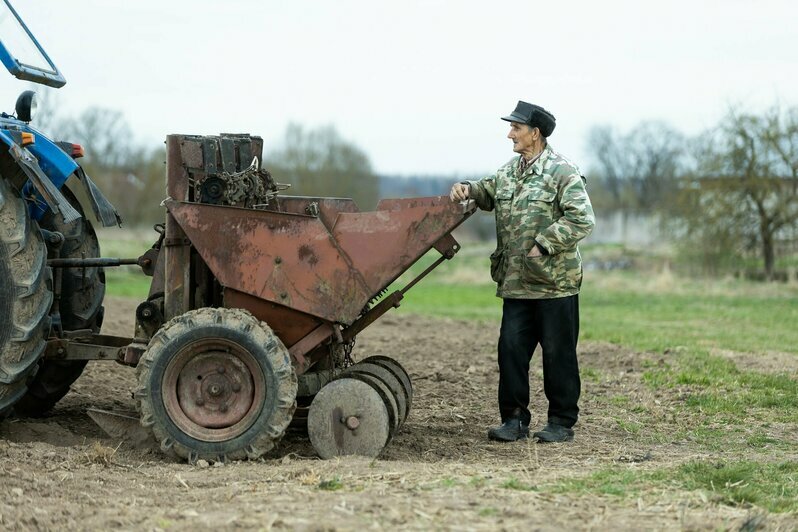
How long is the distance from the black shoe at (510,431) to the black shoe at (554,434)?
0.09m

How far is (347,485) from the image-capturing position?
16.5ft

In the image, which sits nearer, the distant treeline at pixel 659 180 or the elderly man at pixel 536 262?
the elderly man at pixel 536 262

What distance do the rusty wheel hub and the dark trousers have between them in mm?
1693

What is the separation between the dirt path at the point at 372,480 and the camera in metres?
4.44

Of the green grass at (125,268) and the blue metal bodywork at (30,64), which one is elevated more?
the blue metal bodywork at (30,64)

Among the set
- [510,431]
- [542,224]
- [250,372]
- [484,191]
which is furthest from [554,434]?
[250,372]

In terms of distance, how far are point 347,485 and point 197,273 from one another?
196 centimetres

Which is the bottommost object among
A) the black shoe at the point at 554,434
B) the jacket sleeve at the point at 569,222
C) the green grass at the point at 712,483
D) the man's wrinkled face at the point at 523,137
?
the black shoe at the point at 554,434

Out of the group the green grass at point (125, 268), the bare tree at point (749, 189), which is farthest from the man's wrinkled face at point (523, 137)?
the bare tree at point (749, 189)

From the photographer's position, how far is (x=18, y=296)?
→ 6.06m

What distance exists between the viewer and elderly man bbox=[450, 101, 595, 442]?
21.7 ft

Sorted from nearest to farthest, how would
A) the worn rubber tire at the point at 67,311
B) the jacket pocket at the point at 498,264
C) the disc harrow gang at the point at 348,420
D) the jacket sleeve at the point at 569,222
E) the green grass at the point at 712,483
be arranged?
the green grass at the point at 712,483 → the disc harrow gang at the point at 348,420 → the jacket sleeve at the point at 569,222 → the jacket pocket at the point at 498,264 → the worn rubber tire at the point at 67,311

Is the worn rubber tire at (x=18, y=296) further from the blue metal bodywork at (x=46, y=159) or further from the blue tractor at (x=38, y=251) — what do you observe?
the blue metal bodywork at (x=46, y=159)

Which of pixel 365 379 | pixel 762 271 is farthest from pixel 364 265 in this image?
pixel 762 271
